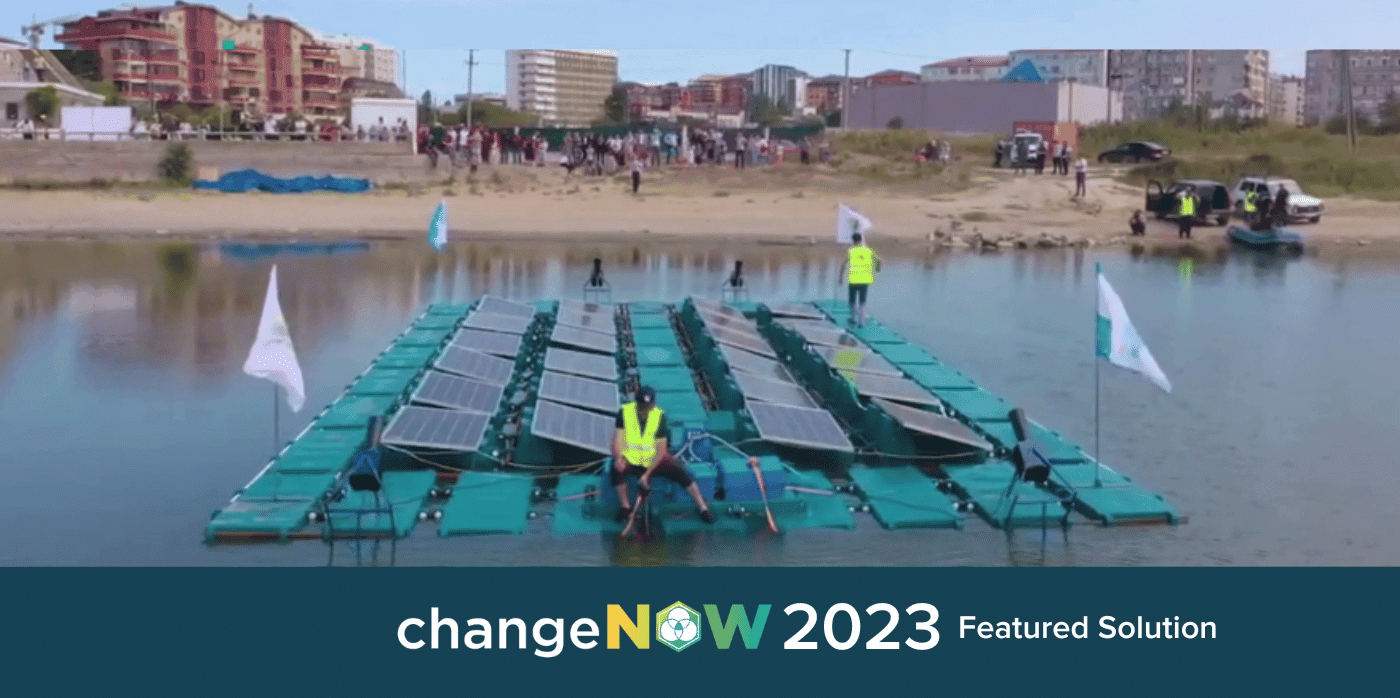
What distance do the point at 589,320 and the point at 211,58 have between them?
303ft

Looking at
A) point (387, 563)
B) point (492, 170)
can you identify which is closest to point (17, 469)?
point (387, 563)

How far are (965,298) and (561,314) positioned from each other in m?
8.21

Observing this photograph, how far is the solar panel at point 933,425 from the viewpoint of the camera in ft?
41.0

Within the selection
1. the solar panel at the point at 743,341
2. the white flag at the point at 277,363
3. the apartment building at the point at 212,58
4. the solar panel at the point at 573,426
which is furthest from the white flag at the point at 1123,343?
the apartment building at the point at 212,58

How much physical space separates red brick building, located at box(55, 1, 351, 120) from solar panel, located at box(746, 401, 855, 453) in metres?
79.7

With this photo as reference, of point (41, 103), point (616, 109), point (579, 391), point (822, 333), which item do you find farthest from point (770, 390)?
point (616, 109)

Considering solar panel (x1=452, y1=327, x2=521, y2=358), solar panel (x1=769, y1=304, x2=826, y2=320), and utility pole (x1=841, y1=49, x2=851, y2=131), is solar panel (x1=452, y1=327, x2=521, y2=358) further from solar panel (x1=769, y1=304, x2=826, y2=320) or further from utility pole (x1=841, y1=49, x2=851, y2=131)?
utility pole (x1=841, y1=49, x2=851, y2=131)

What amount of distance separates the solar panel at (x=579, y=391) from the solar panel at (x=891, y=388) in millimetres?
2280

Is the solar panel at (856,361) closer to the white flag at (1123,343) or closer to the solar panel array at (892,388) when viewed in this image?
the solar panel array at (892,388)

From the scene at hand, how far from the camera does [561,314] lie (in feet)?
63.7

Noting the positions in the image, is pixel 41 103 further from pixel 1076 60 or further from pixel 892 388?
pixel 1076 60
